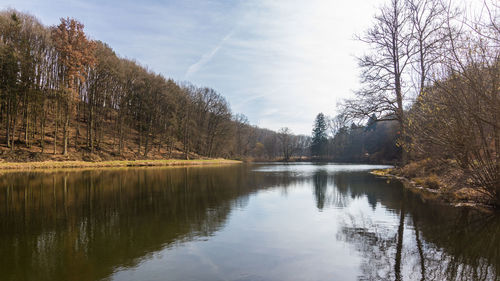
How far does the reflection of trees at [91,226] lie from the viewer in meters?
5.19

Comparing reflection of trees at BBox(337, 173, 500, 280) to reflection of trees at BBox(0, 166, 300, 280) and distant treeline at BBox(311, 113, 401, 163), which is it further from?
distant treeline at BBox(311, 113, 401, 163)

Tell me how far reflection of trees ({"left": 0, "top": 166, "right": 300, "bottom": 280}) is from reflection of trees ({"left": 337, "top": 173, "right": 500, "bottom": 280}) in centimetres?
395

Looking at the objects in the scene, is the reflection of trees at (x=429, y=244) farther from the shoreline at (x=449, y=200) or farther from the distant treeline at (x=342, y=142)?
the distant treeline at (x=342, y=142)

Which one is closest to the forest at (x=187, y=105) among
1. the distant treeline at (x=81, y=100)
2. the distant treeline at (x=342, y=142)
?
the distant treeline at (x=81, y=100)

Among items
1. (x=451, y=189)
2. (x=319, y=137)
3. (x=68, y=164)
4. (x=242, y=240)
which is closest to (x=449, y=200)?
(x=451, y=189)

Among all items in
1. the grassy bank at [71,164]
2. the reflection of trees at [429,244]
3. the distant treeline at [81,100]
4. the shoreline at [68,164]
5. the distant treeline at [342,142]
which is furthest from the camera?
the distant treeline at [342,142]

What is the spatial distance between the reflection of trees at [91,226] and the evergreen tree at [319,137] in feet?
255

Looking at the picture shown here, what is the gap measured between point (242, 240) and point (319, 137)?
86.0 metres

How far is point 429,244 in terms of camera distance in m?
6.25

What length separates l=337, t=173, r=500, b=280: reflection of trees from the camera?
192 inches

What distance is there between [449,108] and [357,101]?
11880 mm

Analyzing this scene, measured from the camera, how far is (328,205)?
11500mm

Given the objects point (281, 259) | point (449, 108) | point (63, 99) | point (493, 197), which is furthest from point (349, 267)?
point (63, 99)

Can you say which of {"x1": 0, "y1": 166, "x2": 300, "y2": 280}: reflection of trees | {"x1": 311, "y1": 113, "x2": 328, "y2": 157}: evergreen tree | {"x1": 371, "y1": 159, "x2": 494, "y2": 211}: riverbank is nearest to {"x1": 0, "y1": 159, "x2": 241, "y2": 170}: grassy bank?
{"x1": 0, "y1": 166, "x2": 300, "y2": 280}: reflection of trees
